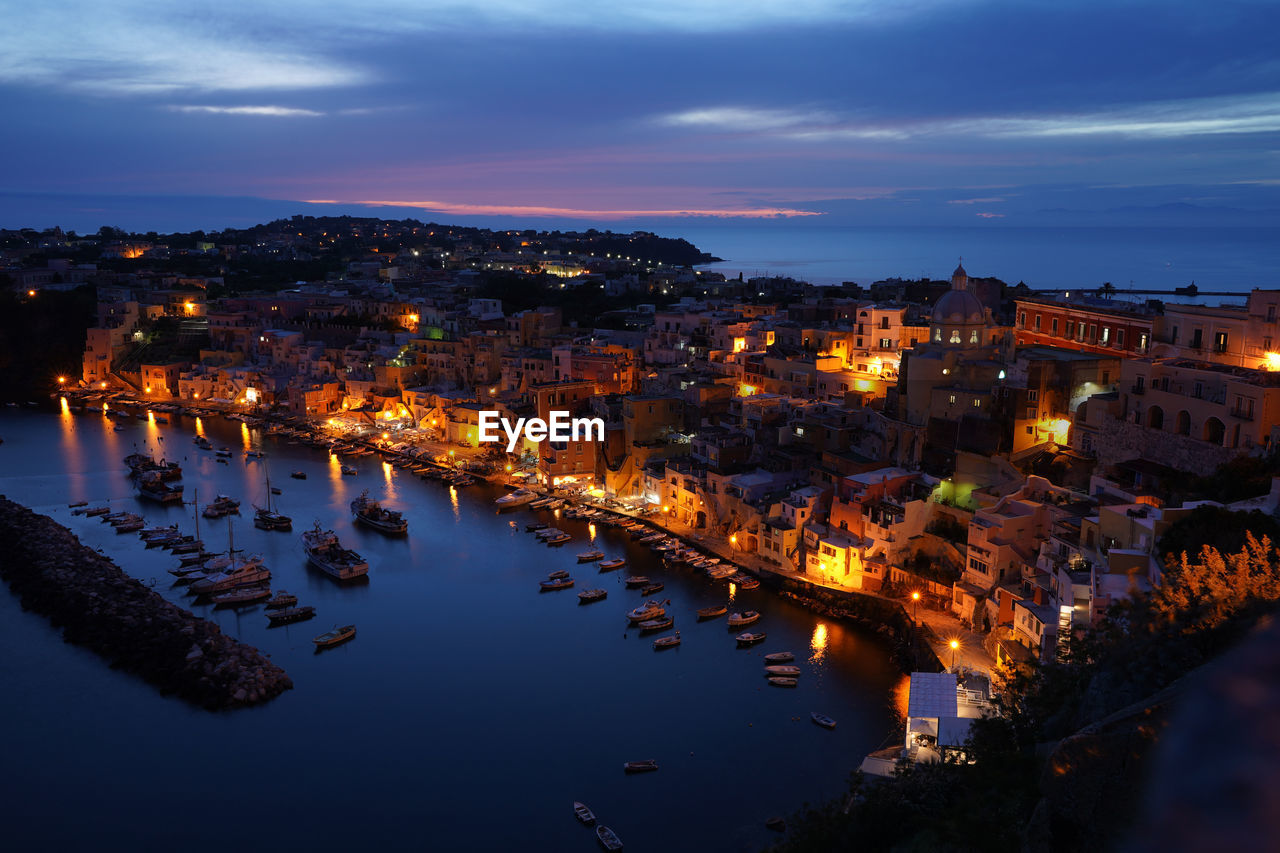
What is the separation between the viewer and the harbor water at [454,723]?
22.3 ft

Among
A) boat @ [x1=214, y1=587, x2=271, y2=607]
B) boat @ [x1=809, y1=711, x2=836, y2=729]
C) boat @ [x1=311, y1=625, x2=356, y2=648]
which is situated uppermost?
boat @ [x1=214, y1=587, x2=271, y2=607]

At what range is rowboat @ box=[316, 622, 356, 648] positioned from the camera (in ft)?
30.7

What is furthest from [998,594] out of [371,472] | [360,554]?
[371,472]

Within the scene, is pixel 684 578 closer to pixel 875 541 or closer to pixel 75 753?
pixel 875 541

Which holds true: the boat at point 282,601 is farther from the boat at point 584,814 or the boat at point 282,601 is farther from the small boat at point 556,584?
the boat at point 584,814

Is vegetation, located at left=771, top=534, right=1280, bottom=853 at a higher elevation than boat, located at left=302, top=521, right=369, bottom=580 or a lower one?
higher

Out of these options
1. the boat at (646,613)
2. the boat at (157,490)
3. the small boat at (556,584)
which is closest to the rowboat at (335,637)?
the small boat at (556,584)

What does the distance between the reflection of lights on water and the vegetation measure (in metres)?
3.21

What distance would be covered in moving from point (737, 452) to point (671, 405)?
214 cm

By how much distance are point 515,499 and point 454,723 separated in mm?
5691

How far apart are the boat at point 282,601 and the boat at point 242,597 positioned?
0.19 m

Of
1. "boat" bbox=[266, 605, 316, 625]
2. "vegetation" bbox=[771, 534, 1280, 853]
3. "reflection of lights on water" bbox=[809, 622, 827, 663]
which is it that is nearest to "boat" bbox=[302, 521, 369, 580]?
"boat" bbox=[266, 605, 316, 625]

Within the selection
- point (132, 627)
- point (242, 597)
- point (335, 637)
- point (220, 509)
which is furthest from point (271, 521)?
point (335, 637)

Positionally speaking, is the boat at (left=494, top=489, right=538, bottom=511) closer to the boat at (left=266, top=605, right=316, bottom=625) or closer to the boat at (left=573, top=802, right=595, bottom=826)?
the boat at (left=266, top=605, right=316, bottom=625)
